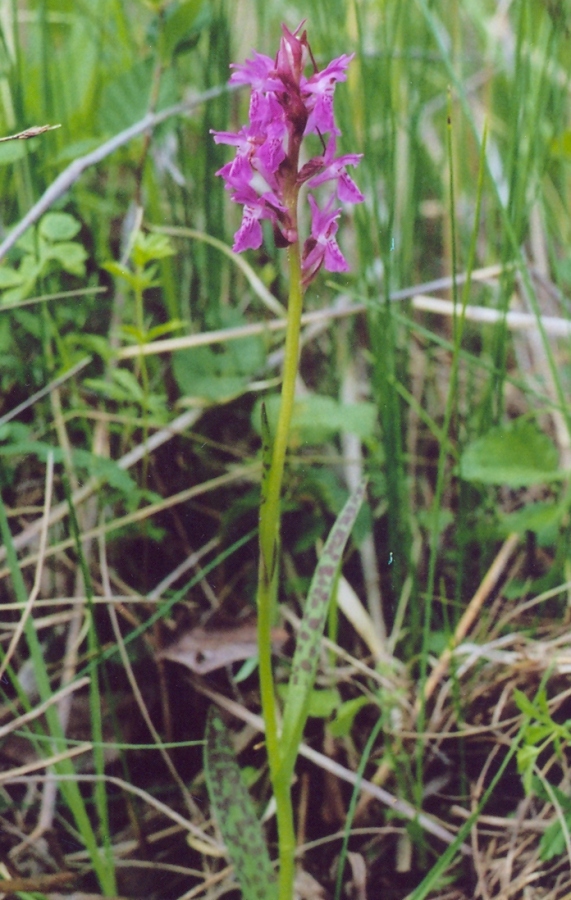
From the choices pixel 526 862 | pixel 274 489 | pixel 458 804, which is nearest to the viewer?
pixel 274 489

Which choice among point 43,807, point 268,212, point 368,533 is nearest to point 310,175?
point 268,212

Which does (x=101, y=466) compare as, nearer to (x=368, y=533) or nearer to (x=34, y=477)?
(x=34, y=477)

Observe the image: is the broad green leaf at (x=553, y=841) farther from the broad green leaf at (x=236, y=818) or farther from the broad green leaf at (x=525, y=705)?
the broad green leaf at (x=236, y=818)

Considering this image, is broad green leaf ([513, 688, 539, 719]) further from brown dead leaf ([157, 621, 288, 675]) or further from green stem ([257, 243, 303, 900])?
brown dead leaf ([157, 621, 288, 675])

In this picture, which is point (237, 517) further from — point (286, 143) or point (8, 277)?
point (286, 143)

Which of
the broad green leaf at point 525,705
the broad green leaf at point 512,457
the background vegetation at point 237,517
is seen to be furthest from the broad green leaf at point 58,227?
the broad green leaf at point 525,705

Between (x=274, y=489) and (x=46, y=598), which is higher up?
(x=274, y=489)

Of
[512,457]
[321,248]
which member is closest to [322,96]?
[321,248]
